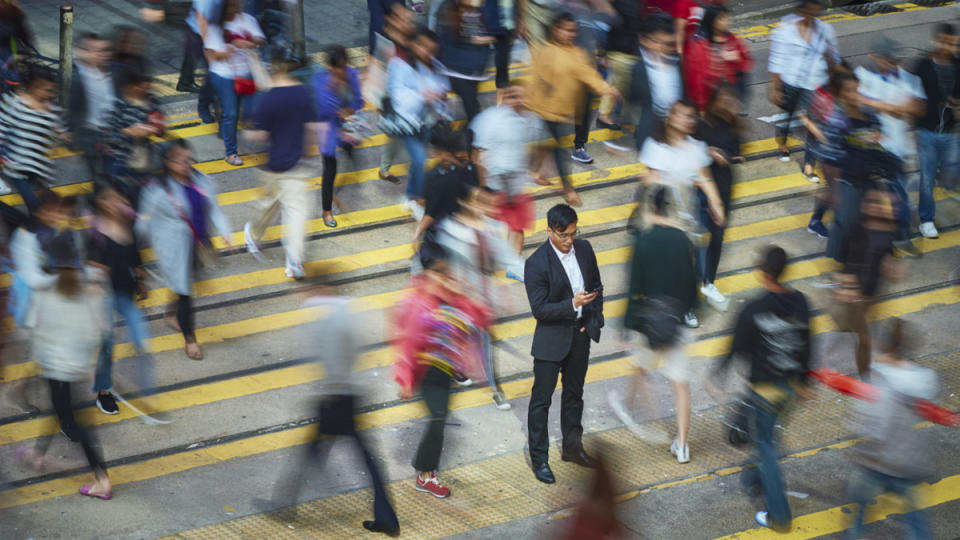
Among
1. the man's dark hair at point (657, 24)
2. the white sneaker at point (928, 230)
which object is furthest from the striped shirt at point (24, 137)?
the white sneaker at point (928, 230)

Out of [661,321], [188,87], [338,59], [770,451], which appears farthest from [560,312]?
[188,87]

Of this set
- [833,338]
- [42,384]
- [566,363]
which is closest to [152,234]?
[42,384]

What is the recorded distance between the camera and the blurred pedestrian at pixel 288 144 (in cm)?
1086

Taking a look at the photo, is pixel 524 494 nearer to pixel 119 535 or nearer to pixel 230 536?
pixel 230 536

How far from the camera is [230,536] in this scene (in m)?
8.12

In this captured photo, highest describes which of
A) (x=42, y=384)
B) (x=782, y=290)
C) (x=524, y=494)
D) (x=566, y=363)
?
(x=782, y=290)

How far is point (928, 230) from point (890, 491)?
569 cm

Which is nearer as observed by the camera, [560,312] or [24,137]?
[560,312]

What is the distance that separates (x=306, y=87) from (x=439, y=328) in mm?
3903

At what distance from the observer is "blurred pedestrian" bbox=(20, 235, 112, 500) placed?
8.10m

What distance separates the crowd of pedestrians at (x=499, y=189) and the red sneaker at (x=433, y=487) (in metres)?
0.01

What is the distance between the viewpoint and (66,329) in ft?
26.6

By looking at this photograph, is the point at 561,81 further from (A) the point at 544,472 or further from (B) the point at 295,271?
(A) the point at 544,472

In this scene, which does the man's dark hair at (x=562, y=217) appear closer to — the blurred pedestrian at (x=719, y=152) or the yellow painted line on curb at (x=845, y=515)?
the yellow painted line on curb at (x=845, y=515)
